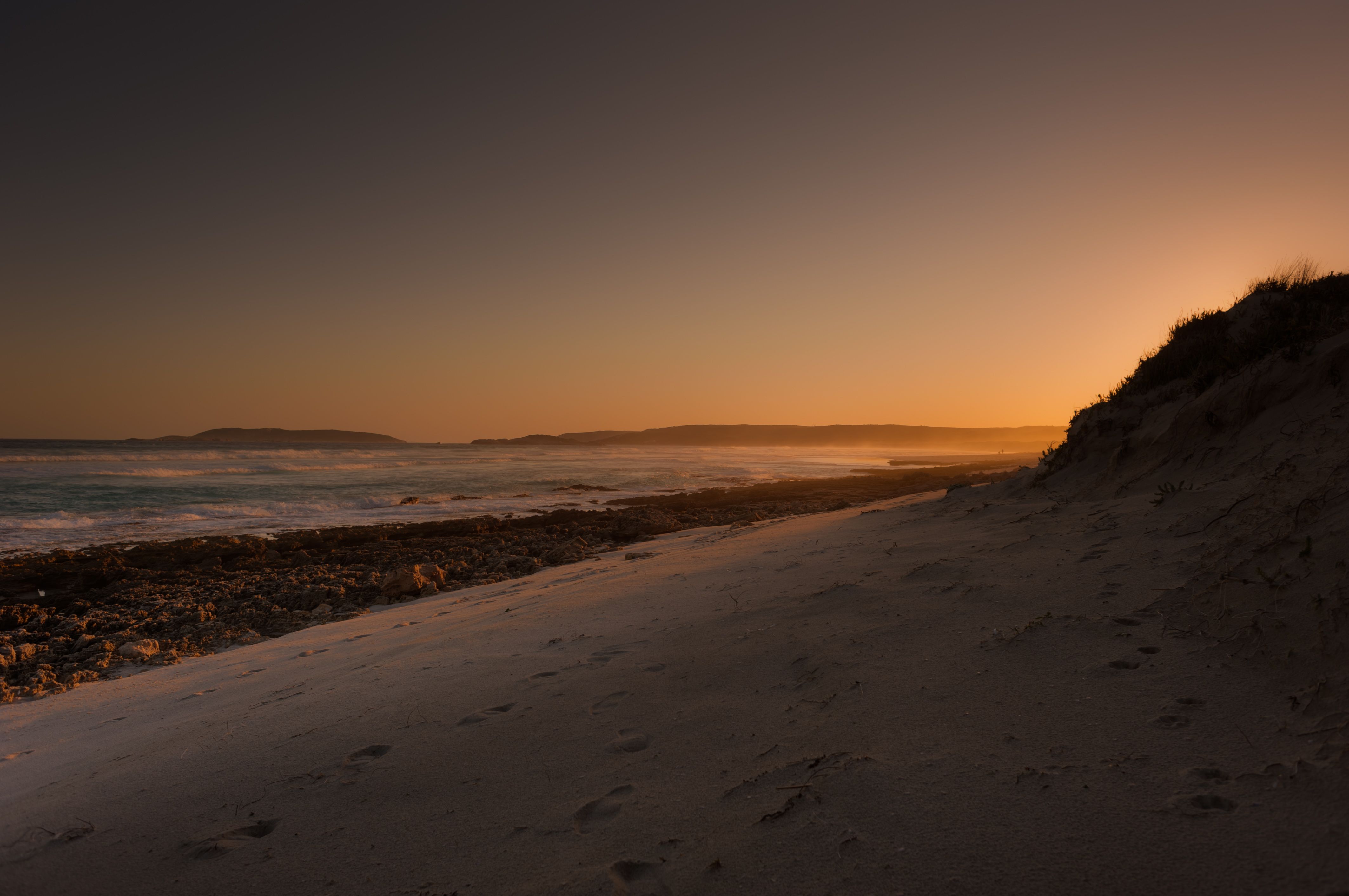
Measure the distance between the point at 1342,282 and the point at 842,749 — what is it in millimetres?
8135

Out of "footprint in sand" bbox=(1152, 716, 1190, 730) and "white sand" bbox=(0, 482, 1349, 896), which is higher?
"footprint in sand" bbox=(1152, 716, 1190, 730)

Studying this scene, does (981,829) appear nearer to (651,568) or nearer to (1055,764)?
(1055,764)

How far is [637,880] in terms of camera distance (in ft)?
5.82

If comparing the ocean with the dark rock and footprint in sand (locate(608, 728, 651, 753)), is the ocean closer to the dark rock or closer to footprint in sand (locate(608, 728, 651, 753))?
the dark rock

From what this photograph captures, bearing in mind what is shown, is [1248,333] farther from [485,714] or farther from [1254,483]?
[485,714]

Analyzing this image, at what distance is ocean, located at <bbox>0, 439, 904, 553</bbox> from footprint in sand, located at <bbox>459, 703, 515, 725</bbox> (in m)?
15.0

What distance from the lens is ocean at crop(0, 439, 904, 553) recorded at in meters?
16.2

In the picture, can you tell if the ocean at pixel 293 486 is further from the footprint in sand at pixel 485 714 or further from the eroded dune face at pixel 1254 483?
the eroded dune face at pixel 1254 483

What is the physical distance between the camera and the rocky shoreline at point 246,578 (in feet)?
21.3

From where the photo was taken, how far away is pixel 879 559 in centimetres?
506

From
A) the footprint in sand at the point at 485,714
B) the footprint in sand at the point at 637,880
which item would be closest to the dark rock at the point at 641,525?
the footprint in sand at the point at 485,714

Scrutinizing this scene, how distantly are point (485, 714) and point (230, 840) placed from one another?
3.50 feet

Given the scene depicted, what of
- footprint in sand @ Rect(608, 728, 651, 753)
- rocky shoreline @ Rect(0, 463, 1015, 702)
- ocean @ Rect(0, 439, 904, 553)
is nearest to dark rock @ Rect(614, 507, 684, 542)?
rocky shoreline @ Rect(0, 463, 1015, 702)

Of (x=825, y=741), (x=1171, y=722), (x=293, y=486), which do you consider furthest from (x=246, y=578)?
(x=293, y=486)
